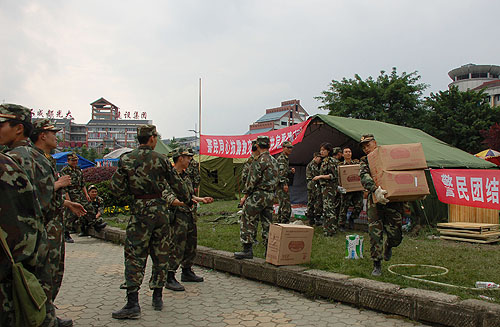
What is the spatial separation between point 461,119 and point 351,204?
20427mm

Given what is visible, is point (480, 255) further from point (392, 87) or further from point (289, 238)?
point (392, 87)

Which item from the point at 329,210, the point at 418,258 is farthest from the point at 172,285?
the point at 329,210

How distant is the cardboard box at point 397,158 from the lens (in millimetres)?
4977

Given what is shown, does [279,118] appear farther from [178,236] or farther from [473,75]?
[178,236]

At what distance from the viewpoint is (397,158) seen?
502 cm

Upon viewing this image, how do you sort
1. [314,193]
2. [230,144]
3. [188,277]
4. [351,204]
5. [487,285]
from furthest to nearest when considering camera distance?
[230,144]
[314,193]
[351,204]
[188,277]
[487,285]

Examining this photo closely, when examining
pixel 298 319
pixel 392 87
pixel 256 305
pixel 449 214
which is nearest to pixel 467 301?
pixel 298 319

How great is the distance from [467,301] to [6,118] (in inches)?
157

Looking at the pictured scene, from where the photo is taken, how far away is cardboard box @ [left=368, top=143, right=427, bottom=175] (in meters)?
4.98

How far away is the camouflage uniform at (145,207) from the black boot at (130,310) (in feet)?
0.22

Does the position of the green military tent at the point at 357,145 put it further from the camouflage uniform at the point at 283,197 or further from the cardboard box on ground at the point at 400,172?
the cardboard box on ground at the point at 400,172

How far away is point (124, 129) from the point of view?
82125 mm

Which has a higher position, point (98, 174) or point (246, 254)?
point (98, 174)

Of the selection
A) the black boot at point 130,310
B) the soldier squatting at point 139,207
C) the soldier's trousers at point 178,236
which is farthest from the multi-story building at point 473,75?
the black boot at point 130,310
